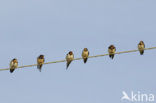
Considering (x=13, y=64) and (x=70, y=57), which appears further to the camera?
(x=13, y=64)

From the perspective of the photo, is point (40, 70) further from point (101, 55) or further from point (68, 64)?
point (101, 55)

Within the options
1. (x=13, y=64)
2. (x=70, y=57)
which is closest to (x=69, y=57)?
(x=70, y=57)

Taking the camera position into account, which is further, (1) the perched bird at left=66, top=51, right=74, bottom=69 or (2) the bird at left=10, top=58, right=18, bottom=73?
(2) the bird at left=10, top=58, right=18, bottom=73

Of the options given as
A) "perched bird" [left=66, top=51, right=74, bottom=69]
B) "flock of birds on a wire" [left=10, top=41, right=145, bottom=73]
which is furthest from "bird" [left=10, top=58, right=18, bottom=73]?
"perched bird" [left=66, top=51, right=74, bottom=69]

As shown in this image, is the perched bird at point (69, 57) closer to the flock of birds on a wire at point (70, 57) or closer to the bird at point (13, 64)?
the flock of birds on a wire at point (70, 57)

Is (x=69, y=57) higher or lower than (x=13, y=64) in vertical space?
higher

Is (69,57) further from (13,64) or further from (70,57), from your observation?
(13,64)

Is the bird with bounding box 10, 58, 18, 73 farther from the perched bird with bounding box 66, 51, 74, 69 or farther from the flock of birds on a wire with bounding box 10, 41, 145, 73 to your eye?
the perched bird with bounding box 66, 51, 74, 69

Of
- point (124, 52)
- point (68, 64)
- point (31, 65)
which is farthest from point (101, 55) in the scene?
point (68, 64)

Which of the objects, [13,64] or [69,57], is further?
[13,64]

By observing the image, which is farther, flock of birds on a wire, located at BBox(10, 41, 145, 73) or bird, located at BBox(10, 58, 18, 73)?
bird, located at BBox(10, 58, 18, 73)

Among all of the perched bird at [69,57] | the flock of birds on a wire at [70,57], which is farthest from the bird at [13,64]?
the perched bird at [69,57]

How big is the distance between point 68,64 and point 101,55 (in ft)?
15.0

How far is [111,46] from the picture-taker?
62.4 ft
